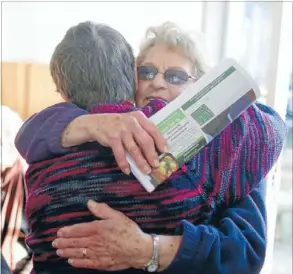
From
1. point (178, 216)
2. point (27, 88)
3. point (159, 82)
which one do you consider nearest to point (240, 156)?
point (178, 216)

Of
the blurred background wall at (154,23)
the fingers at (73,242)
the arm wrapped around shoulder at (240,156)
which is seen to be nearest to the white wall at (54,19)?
the blurred background wall at (154,23)

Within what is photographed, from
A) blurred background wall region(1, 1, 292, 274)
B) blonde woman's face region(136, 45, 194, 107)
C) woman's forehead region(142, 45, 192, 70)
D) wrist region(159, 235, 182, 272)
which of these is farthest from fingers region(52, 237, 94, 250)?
blurred background wall region(1, 1, 292, 274)

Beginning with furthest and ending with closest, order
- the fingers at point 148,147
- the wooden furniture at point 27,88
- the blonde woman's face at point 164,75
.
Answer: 1. the wooden furniture at point 27,88
2. the blonde woman's face at point 164,75
3. the fingers at point 148,147

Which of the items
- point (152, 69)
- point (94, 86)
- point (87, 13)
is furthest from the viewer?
point (87, 13)

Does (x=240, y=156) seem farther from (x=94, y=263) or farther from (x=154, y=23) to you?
(x=154, y=23)

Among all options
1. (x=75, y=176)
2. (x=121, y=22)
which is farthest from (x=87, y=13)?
(x=75, y=176)

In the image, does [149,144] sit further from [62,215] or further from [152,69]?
[152,69]

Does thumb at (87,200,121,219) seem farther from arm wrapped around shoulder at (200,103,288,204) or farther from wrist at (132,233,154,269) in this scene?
arm wrapped around shoulder at (200,103,288,204)

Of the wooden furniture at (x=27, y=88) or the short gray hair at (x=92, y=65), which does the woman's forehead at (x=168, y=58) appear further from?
the wooden furniture at (x=27, y=88)

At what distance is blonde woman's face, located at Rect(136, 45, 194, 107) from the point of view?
3.84ft

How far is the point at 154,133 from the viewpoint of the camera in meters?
0.78

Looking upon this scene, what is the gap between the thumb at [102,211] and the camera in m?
0.82

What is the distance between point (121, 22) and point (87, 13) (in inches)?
6.1

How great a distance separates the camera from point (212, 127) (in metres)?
0.80
